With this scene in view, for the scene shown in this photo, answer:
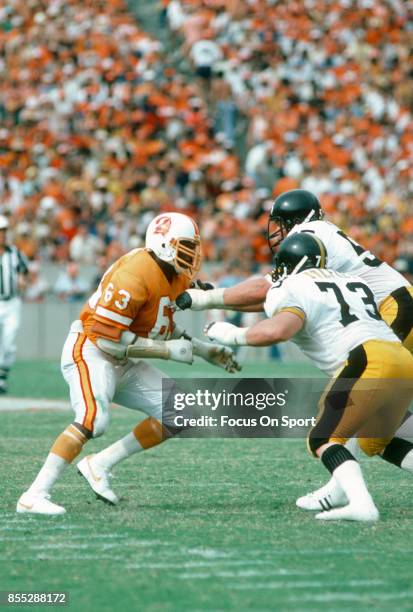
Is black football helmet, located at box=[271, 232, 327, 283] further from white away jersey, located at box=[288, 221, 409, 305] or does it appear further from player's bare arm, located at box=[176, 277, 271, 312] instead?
player's bare arm, located at box=[176, 277, 271, 312]

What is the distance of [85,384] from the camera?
5.32 m

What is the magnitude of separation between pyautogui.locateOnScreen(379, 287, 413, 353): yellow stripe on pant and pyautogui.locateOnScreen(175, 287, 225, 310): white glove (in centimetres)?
95

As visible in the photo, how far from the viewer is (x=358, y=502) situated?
490 cm

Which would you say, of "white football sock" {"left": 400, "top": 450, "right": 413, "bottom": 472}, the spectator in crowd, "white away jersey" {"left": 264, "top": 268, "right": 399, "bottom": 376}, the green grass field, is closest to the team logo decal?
"white away jersey" {"left": 264, "top": 268, "right": 399, "bottom": 376}

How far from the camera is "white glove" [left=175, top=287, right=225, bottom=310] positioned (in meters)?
5.55

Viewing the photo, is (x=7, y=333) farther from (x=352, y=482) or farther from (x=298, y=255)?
(x=352, y=482)

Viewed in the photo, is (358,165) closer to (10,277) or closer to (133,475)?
(10,277)

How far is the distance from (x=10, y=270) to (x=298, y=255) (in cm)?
737

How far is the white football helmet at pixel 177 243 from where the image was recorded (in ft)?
17.8

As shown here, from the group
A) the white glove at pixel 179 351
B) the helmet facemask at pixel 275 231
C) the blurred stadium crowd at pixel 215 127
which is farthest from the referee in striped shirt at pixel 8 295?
the white glove at pixel 179 351

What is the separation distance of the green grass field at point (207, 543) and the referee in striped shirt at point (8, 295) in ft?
16.6

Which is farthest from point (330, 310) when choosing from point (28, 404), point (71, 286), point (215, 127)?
point (215, 127)

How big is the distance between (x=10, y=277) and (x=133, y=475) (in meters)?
5.99

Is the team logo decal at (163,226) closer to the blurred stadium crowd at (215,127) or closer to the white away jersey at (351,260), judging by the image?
the white away jersey at (351,260)
